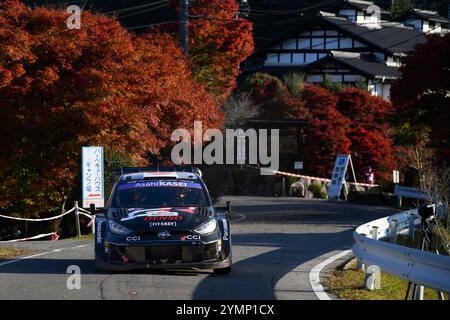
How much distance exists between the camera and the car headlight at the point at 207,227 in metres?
12.5

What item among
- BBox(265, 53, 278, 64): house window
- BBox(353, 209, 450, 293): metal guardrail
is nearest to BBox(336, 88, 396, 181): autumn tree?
BBox(265, 53, 278, 64): house window

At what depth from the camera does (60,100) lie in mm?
23219

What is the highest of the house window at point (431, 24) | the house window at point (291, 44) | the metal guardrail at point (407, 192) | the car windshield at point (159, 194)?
the house window at point (431, 24)

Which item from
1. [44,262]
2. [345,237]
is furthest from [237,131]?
[44,262]

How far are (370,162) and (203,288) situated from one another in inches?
1480

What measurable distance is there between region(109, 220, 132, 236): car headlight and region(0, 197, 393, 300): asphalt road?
2.08ft

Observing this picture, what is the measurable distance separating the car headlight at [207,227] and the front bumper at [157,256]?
22 cm

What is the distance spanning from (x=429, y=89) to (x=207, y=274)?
15.0 m

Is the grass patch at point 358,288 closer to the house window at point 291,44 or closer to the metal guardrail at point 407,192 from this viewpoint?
the metal guardrail at point 407,192

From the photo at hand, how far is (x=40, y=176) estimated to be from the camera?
24.1 m

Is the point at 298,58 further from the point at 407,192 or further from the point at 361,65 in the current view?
the point at 407,192

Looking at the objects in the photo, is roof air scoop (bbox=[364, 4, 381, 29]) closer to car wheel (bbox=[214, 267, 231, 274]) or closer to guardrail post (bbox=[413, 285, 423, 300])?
car wheel (bbox=[214, 267, 231, 274])

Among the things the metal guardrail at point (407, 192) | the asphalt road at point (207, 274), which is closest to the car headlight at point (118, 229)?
the asphalt road at point (207, 274)

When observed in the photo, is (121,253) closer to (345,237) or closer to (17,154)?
(345,237)
